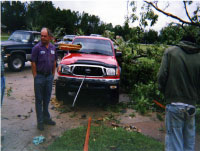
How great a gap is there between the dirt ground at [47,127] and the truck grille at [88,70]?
3.44 feet

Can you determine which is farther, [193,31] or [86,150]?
[193,31]

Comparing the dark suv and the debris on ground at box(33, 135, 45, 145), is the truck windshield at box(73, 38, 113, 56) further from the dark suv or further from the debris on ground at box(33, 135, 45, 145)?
the dark suv

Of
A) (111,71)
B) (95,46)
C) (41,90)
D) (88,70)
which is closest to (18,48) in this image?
(95,46)

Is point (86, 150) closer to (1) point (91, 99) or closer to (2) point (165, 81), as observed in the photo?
(2) point (165, 81)

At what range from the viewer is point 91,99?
22.7 ft

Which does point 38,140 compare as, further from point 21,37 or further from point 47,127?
point 21,37

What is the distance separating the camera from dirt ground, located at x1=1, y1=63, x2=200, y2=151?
13.1 feet

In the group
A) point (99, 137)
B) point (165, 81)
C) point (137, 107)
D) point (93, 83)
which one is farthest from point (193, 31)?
point (99, 137)

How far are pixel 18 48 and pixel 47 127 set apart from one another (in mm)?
7270

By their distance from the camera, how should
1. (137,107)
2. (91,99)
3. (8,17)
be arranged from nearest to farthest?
(137,107) → (91,99) → (8,17)

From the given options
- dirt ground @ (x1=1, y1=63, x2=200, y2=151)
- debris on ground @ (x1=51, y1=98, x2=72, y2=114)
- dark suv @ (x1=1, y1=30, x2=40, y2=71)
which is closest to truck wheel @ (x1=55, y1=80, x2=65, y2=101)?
debris on ground @ (x1=51, y1=98, x2=72, y2=114)

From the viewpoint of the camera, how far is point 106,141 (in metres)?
3.98

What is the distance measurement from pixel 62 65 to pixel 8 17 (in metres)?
69.6

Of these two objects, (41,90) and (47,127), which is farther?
(47,127)
